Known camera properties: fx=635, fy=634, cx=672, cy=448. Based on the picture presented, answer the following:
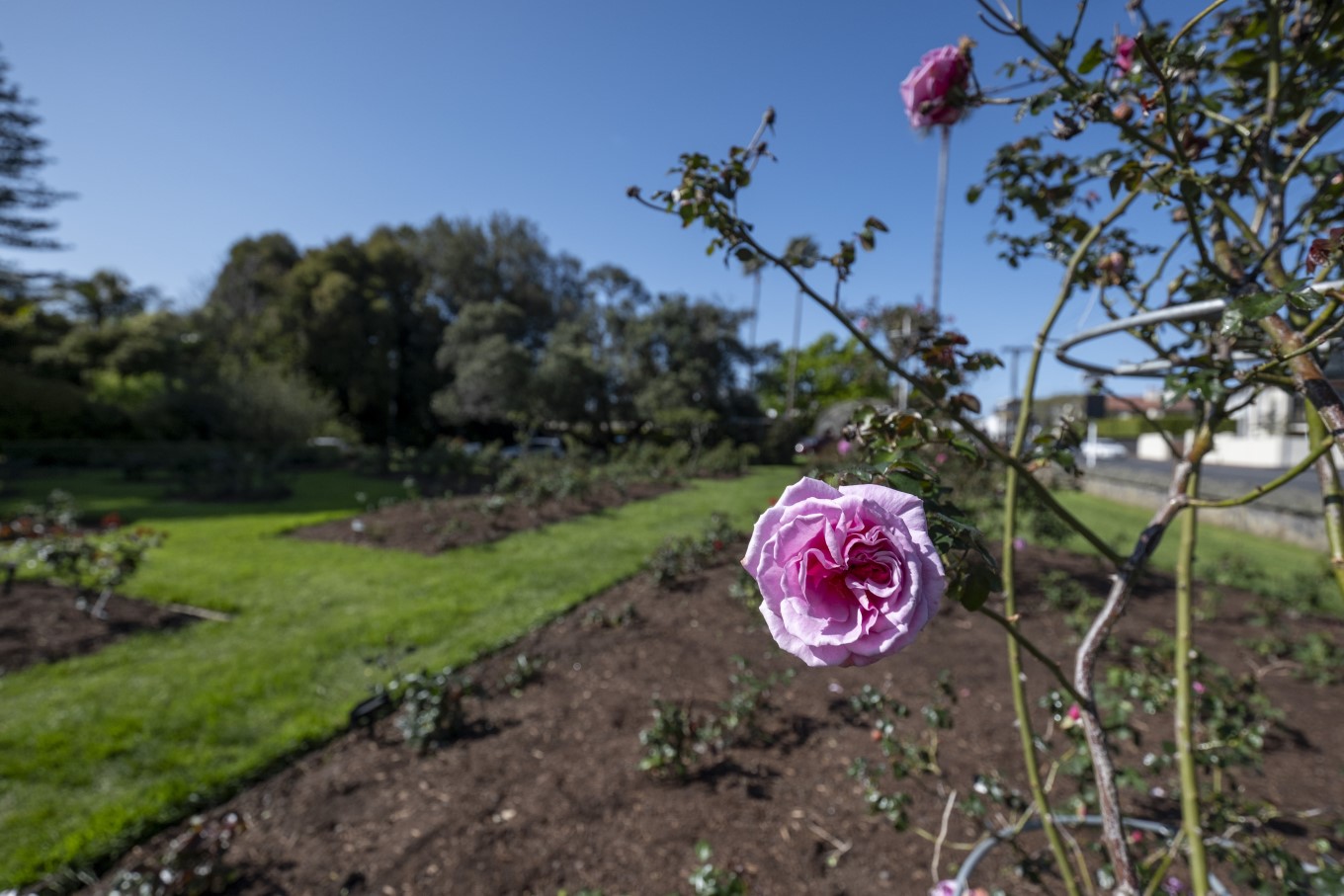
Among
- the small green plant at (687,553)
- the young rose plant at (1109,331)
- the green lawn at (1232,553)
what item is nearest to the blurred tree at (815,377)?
the green lawn at (1232,553)

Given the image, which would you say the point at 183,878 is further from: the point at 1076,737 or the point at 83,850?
the point at 1076,737

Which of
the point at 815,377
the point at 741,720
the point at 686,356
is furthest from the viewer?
the point at 815,377

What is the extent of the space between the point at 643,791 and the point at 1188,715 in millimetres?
1741

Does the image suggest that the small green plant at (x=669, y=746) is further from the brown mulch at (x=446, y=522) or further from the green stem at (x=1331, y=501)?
the brown mulch at (x=446, y=522)

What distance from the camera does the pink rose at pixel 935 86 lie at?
1117 mm

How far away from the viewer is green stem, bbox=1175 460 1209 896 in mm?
885

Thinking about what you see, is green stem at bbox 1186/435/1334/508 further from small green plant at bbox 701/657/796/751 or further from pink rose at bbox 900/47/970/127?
small green plant at bbox 701/657/796/751

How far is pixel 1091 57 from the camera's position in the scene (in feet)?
3.47

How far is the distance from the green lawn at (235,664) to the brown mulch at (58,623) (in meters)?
0.17

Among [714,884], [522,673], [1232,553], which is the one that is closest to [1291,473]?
[714,884]

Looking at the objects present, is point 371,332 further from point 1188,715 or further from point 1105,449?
point 1105,449

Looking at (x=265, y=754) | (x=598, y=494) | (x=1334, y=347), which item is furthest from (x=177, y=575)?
(x=1334, y=347)

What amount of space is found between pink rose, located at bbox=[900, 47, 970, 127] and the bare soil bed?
5.08 feet

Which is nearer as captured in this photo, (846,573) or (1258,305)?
(846,573)
